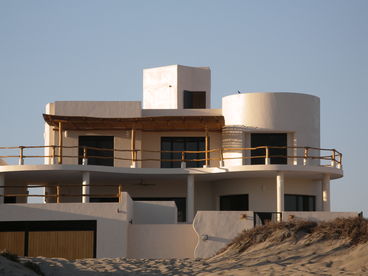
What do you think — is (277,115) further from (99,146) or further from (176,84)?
(99,146)

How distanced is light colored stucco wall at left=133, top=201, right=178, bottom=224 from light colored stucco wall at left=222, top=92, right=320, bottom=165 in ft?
19.8

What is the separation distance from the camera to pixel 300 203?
37094mm

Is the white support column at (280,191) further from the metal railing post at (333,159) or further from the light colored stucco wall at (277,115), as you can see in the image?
the metal railing post at (333,159)

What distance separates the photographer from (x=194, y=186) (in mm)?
38625

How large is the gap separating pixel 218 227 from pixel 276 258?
643 cm

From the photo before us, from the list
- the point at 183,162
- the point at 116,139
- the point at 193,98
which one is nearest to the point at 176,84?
the point at 193,98

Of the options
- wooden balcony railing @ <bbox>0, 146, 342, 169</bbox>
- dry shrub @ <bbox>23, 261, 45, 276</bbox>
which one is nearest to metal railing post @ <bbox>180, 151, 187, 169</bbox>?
wooden balcony railing @ <bbox>0, 146, 342, 169</bbox>

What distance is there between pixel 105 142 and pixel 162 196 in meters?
3.82

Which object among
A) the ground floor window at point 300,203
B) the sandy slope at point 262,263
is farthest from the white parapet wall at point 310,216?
the ground floor window at point 300,203

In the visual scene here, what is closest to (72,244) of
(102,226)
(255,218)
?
(102,226)

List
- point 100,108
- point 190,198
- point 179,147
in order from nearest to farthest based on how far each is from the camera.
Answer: point 190,198
point 100,108
point 179,147

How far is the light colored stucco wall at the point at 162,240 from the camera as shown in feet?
104

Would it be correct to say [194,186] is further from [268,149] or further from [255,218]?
[255,218]

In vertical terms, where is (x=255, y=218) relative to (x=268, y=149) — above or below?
below
